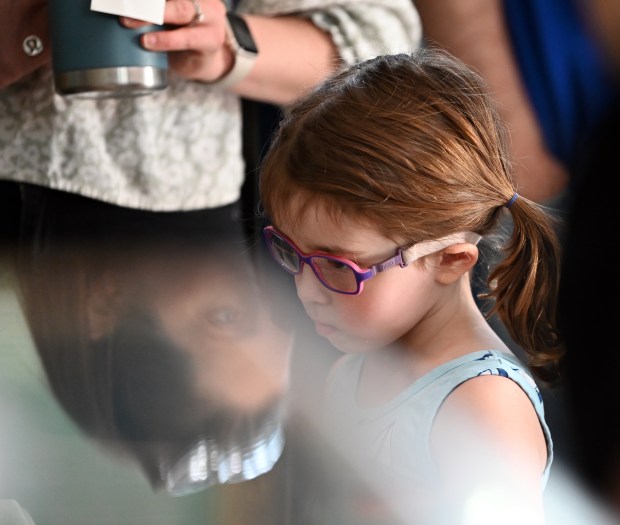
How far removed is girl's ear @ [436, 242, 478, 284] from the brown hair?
0.02 metres

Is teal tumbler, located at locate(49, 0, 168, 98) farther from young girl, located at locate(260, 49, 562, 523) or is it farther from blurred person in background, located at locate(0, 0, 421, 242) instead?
young girl, located at locate(260, 49, 562, 523)

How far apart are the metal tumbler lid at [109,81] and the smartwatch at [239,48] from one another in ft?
0.45

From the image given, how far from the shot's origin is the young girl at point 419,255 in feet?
2.46

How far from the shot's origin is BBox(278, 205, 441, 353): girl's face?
79 centimetres

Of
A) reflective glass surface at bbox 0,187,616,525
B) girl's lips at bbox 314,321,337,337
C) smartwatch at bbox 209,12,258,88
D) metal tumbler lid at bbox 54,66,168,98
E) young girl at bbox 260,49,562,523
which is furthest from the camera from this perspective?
smartwatch at bbox 209,12,258,88

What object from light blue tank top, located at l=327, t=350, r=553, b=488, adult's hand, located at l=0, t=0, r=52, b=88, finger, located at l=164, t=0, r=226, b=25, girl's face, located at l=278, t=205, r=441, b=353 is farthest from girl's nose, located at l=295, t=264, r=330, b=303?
adult's hand, located at l=0, t=0, r=52, b=88

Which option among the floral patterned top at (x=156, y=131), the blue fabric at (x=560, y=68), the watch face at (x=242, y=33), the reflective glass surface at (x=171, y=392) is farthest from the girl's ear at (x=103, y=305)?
the blue fabric at (x=560, y=68)

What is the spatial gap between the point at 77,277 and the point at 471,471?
61cm

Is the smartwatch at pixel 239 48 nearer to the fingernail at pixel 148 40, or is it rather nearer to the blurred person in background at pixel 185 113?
the blurred person in background at pixel 185 113

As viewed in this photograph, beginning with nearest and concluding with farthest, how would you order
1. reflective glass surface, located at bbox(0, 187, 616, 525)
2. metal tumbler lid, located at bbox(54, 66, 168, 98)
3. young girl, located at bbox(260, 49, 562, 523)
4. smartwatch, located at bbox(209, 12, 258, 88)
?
reflective glass surface, located at bbox(0, 187, 616, 525) < young girl, located at bbox(260, 49, 562, 523) < metal tumbler lid, located at bbox(54, 66, 168, 98) < smartwatch, located at bbox(209, 12, 258, 88)

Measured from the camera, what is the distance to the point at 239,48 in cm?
110

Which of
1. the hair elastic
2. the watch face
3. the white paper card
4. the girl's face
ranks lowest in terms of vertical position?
the girl's face

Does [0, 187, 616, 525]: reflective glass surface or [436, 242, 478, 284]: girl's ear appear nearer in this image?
[0, 187, 616, 525]: reflective glass surface

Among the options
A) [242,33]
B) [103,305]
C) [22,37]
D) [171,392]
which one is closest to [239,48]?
[242,33]
